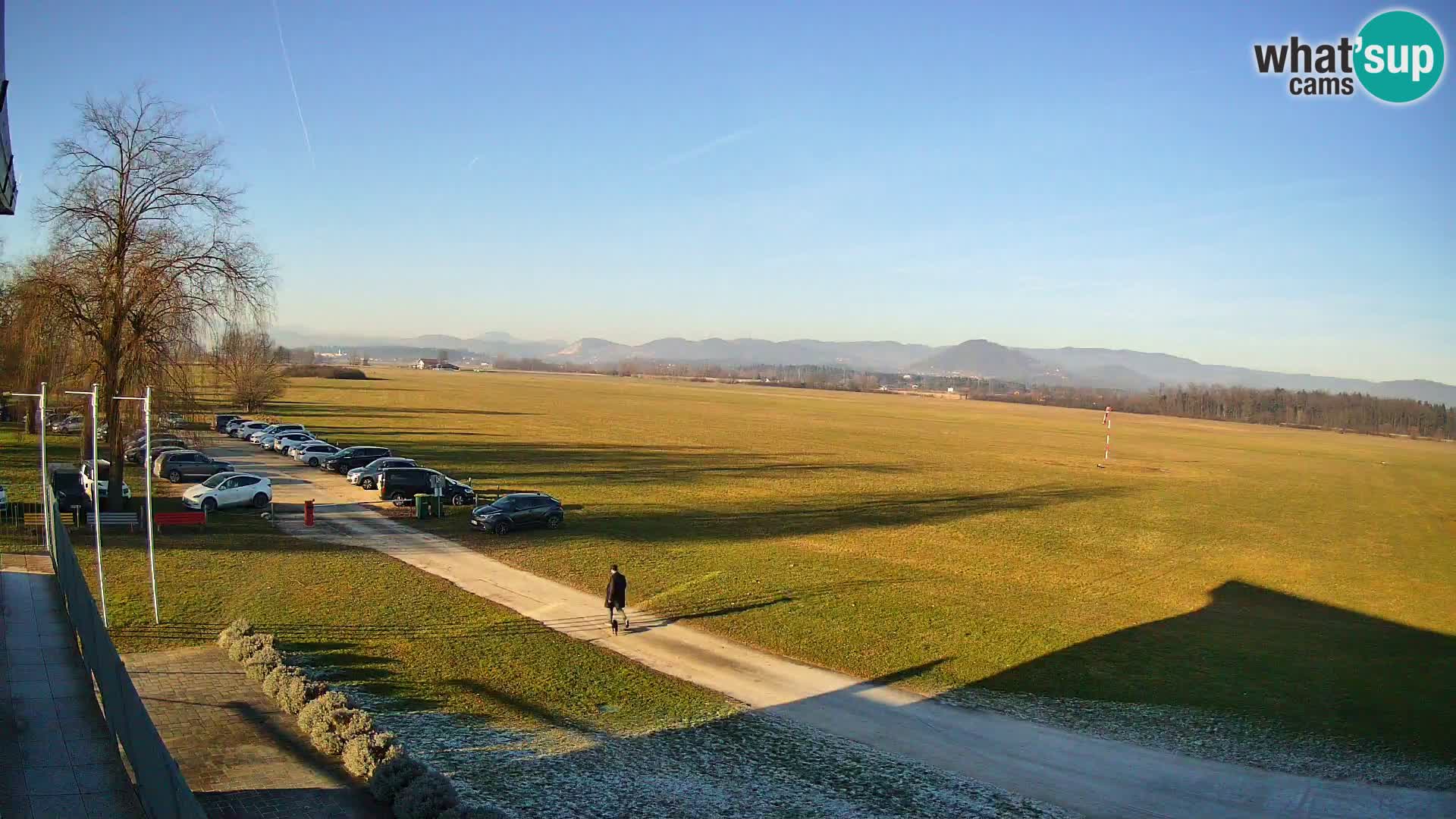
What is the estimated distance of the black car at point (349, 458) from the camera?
4397 cm

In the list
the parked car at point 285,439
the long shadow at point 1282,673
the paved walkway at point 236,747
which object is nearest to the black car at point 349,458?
the parked car at point 285,439

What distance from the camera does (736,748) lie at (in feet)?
45.7

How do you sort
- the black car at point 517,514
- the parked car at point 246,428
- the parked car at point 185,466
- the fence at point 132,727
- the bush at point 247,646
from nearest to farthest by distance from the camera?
the fence at point 132,727, the bush at point 247,646, the black car at point 517,514, the parked car at point 185,466, the parked car at point 246,428

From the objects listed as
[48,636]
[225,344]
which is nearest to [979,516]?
[225,344]

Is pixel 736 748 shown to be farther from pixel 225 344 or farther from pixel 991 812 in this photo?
pixel 225 344

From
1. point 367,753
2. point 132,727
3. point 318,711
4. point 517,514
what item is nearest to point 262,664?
point 318,711

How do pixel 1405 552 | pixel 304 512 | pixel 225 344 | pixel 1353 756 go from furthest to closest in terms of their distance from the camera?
pixel 1405 552, pixel 304 512, pixel 225 344, pixel 1353 756

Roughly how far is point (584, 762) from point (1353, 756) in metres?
12.9

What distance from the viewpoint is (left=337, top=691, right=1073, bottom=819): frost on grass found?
11.9m

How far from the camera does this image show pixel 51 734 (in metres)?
10.4

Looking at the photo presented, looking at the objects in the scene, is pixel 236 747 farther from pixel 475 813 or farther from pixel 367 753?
pixel 475 813

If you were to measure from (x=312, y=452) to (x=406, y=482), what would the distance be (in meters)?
13.6

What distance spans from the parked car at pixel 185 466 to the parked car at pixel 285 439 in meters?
10.6

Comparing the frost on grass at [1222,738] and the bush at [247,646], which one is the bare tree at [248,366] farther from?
the frost on grass at [1222,738]
